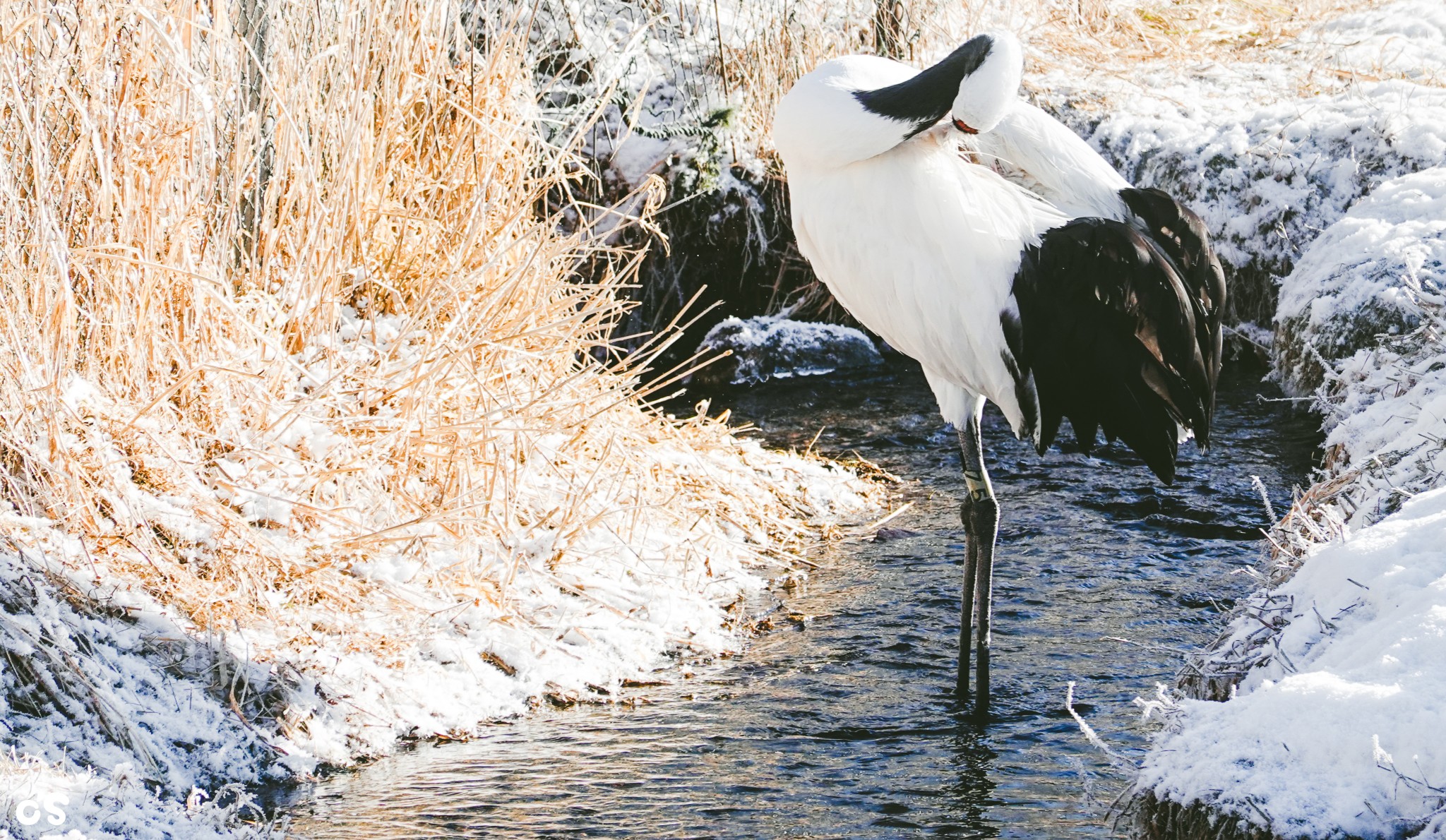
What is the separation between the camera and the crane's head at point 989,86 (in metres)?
3.47

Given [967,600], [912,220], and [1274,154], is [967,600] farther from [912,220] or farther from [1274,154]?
[1274,154]

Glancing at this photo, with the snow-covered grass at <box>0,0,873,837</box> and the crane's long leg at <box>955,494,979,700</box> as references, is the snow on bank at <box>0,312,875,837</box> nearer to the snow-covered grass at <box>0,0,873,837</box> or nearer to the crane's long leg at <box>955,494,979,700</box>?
the snow-covered grass at <box>0,0,873,837</box>

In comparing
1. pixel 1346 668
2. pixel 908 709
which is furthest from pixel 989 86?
pixel 1346 668

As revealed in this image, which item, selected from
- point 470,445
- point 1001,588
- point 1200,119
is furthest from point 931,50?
point 470,445

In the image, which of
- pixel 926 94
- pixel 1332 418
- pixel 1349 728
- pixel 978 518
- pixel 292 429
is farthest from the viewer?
pixel 1332 418

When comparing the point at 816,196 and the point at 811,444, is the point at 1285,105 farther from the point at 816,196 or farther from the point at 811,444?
the point at 816,196

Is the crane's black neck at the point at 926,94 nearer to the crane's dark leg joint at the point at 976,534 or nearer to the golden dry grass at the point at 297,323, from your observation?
the crane's dark leg joint at the point at 976,534

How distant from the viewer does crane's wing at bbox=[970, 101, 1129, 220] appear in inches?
148

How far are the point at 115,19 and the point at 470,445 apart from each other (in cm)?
144

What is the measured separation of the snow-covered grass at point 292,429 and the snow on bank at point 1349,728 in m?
1.88

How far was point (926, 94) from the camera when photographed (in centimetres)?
344

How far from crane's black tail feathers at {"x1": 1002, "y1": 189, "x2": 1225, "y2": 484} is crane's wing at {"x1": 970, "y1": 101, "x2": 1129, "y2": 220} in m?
0.14

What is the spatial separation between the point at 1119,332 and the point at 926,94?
0.76 metres

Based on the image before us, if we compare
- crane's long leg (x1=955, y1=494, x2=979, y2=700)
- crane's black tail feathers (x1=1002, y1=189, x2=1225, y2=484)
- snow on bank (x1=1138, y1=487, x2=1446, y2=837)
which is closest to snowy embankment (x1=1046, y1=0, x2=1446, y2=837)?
snow on bank (x1=1138, y1=487, x2=1446, y2=837)
